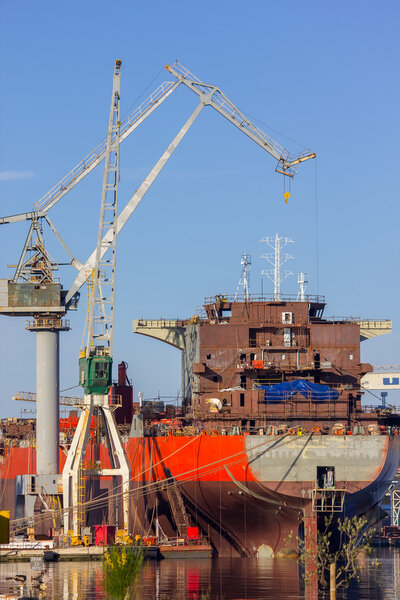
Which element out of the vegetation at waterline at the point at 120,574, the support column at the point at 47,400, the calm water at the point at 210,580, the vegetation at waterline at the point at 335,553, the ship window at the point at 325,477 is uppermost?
the support column at the point at 47,400

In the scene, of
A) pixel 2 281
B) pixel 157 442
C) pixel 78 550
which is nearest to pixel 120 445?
pixel 157 442

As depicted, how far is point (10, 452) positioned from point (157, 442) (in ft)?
96.9

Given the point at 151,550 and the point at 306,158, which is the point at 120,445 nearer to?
the point at 151,550

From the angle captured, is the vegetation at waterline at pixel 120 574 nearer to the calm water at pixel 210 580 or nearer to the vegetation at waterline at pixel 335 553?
the vegetation at waterline at pixel 335 553

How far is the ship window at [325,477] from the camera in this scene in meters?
68.0

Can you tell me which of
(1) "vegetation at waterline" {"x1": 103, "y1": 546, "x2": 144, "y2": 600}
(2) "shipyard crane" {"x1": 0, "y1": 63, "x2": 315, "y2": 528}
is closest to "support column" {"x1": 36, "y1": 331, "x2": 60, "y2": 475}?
(2) "shipyard crane" {"x1": 0, "y1": 63, "x2": 315, "y2": 528}

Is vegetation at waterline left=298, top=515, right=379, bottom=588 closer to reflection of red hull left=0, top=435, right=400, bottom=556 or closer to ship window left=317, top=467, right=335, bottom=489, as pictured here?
ship window left=317, top=467, right=335, bottom=489

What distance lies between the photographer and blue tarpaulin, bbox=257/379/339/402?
73500 millimetres

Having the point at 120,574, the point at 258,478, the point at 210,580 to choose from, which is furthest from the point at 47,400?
the point at 120,574

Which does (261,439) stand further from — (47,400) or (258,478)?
(47,400)

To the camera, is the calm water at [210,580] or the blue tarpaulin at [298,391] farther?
the blue tarpaulin at [298,391]

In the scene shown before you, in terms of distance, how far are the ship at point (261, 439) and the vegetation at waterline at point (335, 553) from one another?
2.09 metres

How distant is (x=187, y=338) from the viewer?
85.4 m

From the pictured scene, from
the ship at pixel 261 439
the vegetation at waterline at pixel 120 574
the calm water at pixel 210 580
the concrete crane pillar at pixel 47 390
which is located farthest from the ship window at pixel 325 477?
the vegetation at waterline at pixel 120 574
